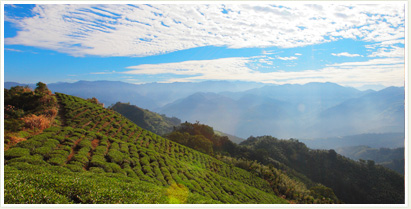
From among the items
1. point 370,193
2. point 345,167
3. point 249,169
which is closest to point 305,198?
point 249,169

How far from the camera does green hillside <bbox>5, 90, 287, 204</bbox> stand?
6.54 metres

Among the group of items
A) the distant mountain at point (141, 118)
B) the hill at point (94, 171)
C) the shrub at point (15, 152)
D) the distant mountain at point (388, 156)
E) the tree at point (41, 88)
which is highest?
the tree at point (41, 88)

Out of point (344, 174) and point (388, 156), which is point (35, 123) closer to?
point (344, 174)

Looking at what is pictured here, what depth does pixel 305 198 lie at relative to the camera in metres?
22.5

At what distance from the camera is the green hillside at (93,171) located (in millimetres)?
6539

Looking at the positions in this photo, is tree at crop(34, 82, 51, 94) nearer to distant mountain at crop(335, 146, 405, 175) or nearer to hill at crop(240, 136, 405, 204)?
hill at crop(240, 136, 405, 204)

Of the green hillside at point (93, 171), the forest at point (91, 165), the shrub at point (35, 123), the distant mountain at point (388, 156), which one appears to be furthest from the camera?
the distant mountain at point (388, 156)

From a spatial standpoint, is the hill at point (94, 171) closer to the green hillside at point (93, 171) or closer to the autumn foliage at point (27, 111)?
the green hillside at point (93, 171)

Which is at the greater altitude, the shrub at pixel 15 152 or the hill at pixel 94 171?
the shrub at pixel 15 152

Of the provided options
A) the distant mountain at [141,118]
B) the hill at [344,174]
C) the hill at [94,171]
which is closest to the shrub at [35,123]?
the hill at [94,171]

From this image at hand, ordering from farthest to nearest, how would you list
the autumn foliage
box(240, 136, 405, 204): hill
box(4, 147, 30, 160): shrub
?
box(240, 136, 405, 204): hill → the autumn foliage → box(4, 147, 30, 160): shrub

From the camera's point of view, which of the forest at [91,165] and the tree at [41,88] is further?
the tree at [41,88]

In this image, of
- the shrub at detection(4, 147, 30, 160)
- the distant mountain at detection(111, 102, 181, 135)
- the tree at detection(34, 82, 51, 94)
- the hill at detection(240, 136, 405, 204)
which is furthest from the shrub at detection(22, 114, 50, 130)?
the distant mountain at detection(111, 102, 181, 135)

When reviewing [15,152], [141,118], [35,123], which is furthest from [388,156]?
[15,152]
